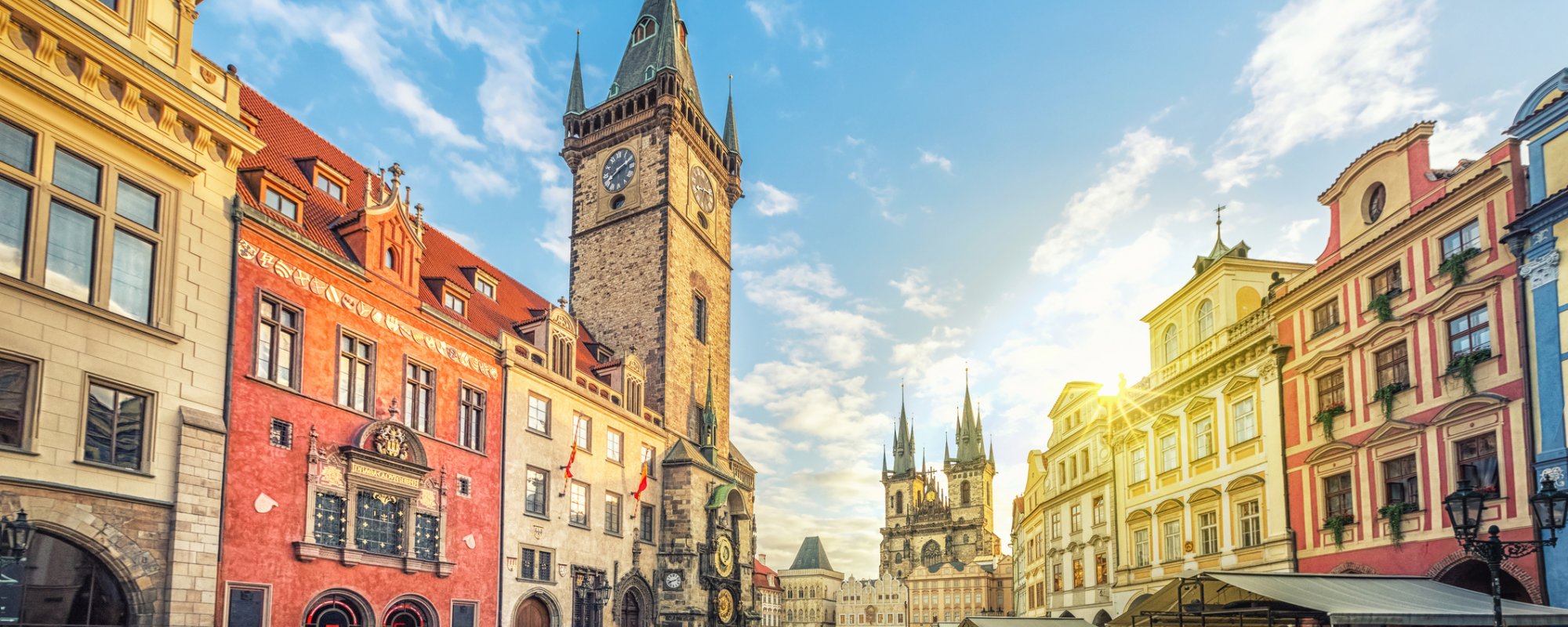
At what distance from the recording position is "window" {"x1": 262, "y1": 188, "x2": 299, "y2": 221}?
915 inches

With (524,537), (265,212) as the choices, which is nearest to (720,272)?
(524,537)

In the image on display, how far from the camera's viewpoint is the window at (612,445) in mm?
36438

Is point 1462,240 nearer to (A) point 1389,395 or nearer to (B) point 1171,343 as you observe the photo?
(A) point 1389,395

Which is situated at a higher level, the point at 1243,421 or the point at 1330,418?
the point at 1243,421

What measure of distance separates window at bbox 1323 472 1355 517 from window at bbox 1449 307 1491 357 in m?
4.21

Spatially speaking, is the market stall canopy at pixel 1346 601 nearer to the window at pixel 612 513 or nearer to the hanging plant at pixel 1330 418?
the hanging plant at pixel 1330 418

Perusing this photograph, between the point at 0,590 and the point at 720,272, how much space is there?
3709 centimetres

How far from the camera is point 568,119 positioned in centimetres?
4941

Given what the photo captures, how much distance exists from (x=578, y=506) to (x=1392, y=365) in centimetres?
2326

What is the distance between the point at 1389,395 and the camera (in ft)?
73.5

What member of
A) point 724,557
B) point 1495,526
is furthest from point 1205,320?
point 724,557

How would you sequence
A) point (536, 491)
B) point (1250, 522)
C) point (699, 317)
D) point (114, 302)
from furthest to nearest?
1. point (699, 317)
2. point (536, 491)
3. point (1250, 522)
4. point (114, 302)

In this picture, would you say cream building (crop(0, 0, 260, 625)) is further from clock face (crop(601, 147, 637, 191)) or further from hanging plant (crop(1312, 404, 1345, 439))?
clock face (crop(601, 147, 637, 191))

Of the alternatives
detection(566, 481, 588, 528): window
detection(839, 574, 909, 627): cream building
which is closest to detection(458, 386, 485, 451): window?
detection(566, 481, 588, 528): window
